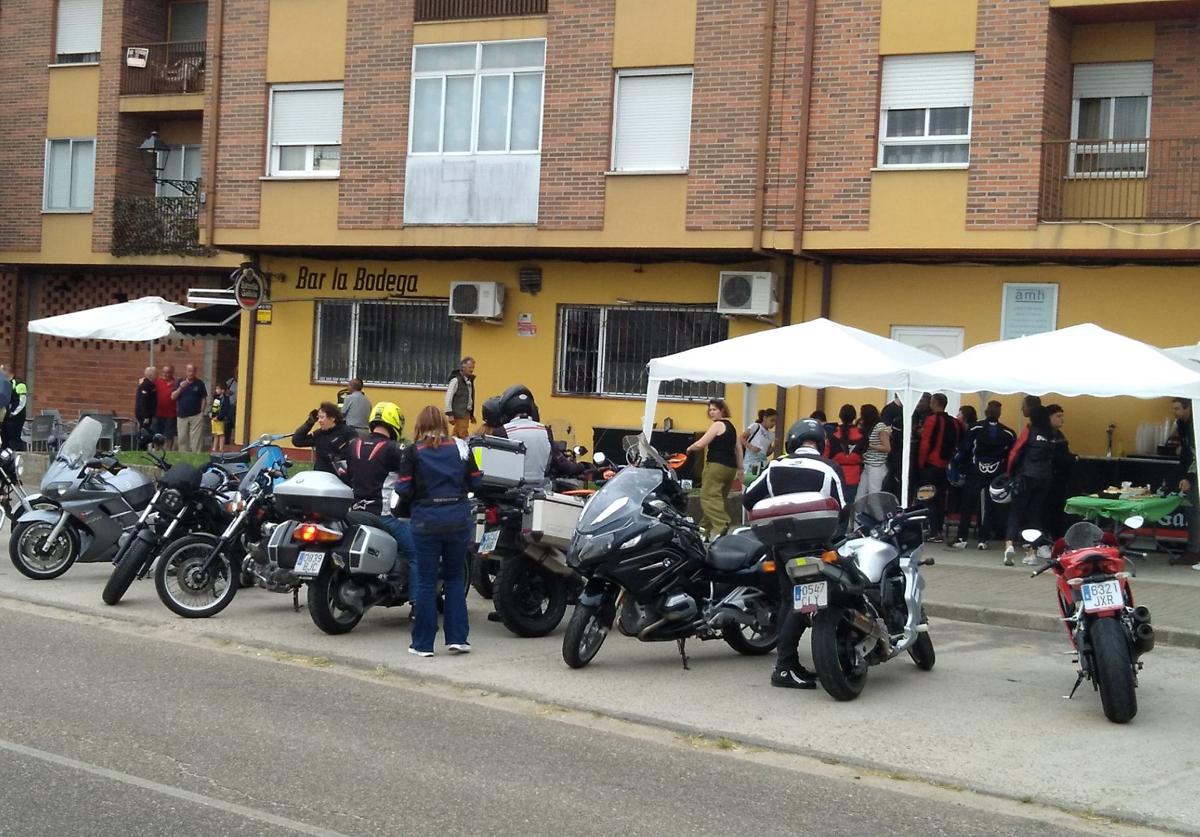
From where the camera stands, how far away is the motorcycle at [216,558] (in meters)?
11.2

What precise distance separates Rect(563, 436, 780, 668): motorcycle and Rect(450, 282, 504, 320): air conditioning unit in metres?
11.7

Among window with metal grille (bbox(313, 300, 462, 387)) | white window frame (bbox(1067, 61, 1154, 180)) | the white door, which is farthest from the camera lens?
window with metal grille (bbox(313, 300, 462, 387))

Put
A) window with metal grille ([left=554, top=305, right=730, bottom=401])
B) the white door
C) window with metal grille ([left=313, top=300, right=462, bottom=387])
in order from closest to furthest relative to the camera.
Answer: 1. the white door
2. window with metal grille ([left=554, top=305, right=730, bottom=401])
3. window with metal grille ([left=313, top=300, right=462, bottom=387])

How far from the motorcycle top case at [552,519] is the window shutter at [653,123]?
10.0 meters

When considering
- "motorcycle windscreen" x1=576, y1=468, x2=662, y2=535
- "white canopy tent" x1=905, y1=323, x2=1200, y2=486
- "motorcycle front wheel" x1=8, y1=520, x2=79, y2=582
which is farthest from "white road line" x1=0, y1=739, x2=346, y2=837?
"white canopy tent" x1=905, y1=323, x2=1200, y2=486

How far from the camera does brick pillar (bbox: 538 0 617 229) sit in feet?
65.8

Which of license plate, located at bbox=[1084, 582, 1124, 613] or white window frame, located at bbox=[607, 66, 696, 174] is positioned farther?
white window frame, located at bbox=[607, 66, 696, 174]

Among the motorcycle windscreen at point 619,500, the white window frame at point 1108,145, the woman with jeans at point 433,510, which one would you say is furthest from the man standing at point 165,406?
the motorcycle windscreen at point 619,500

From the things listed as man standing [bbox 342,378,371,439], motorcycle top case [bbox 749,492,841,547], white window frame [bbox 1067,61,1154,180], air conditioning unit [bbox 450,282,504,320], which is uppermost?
white window frame [bbox 1067,61,1154,180]

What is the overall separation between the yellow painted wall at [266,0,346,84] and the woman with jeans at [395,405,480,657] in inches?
530

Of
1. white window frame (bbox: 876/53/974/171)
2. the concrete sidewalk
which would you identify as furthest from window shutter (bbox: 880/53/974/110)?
the concrete sidewalk

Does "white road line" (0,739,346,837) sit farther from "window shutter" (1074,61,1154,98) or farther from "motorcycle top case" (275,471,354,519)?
"window shutter" (1074,61,1154,98)

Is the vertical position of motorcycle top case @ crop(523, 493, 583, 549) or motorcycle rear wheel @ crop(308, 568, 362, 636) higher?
motorcycle top case @ crop(523, 493, 583, 549)

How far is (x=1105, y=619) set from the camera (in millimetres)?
8289
